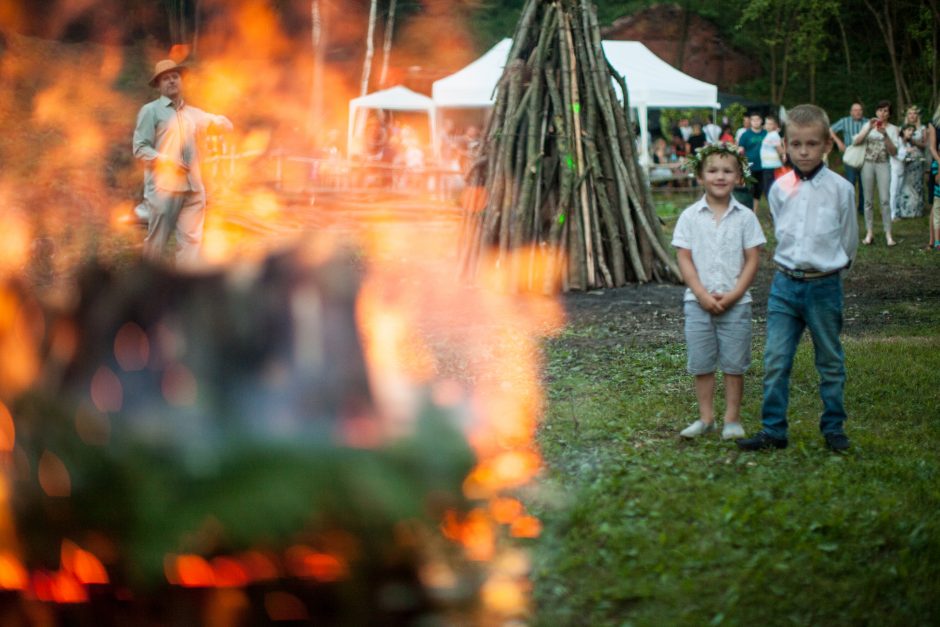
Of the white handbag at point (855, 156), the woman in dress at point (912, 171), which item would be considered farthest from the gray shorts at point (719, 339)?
the woman in dress at point (912, 171)

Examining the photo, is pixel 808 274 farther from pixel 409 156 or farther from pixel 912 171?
pixel 409 156

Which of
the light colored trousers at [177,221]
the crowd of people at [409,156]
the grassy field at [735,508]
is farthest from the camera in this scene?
the crowd of people at [409,156]

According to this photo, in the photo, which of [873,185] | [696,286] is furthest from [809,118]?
[873,185]

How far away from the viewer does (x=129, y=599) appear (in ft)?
6.25

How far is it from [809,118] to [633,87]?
18.8 metres

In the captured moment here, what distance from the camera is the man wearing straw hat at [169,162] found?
10.0 m

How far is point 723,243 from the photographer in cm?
574

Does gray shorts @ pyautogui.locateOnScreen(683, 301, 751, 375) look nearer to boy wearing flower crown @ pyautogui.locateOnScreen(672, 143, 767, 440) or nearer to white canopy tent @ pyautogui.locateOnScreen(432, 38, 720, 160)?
boy wearing flower crown @ pyautogui.locateOnScreen(672, 143, 767, 440)

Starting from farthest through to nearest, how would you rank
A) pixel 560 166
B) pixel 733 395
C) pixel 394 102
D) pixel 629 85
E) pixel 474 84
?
pixel 394 102
pixel 629 85
pixel 474 84
pixel 560 166
pixel 733 395

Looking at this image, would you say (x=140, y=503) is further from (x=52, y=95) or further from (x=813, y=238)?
(x=52, y=95)

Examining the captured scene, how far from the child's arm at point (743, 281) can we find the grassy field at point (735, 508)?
78 cm

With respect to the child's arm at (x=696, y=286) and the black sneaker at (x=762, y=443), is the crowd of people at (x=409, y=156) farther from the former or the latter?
the black sneaker at (x=762, y=443)

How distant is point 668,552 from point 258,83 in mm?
35187

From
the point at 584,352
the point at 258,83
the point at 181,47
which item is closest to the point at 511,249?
the point at 584,352
